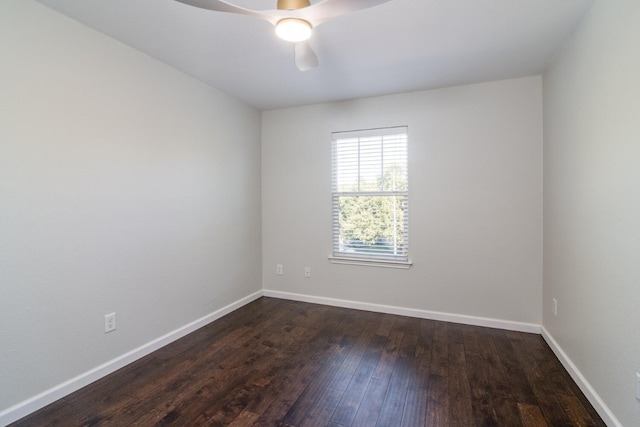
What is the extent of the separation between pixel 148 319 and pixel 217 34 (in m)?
2.28

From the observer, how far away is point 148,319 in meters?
2.54

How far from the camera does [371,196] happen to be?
3.53 meters

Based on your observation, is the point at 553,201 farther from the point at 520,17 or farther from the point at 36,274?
the point at 36,274

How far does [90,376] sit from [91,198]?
1.22 meters

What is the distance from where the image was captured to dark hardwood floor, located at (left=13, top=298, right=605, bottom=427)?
1.76 m

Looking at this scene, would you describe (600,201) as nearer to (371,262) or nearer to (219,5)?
(371,262)

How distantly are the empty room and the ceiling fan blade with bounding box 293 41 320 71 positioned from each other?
1 cm

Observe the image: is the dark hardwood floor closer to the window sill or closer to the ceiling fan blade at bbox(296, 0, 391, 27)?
the window sill

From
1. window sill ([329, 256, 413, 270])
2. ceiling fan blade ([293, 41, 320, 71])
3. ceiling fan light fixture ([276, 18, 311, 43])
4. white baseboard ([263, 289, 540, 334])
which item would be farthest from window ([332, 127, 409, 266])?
ceiling fan light fixture ([276, 18, 311, 43])

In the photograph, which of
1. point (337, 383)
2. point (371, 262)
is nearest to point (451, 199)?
point (371, 262)

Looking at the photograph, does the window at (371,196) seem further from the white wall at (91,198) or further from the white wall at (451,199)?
the white wall at (91,198)

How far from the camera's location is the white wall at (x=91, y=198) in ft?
5.78

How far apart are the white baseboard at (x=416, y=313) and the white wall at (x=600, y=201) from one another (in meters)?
0.48

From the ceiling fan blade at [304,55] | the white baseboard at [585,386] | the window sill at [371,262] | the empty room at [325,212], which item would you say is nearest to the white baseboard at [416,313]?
the empty room at [325,212]
